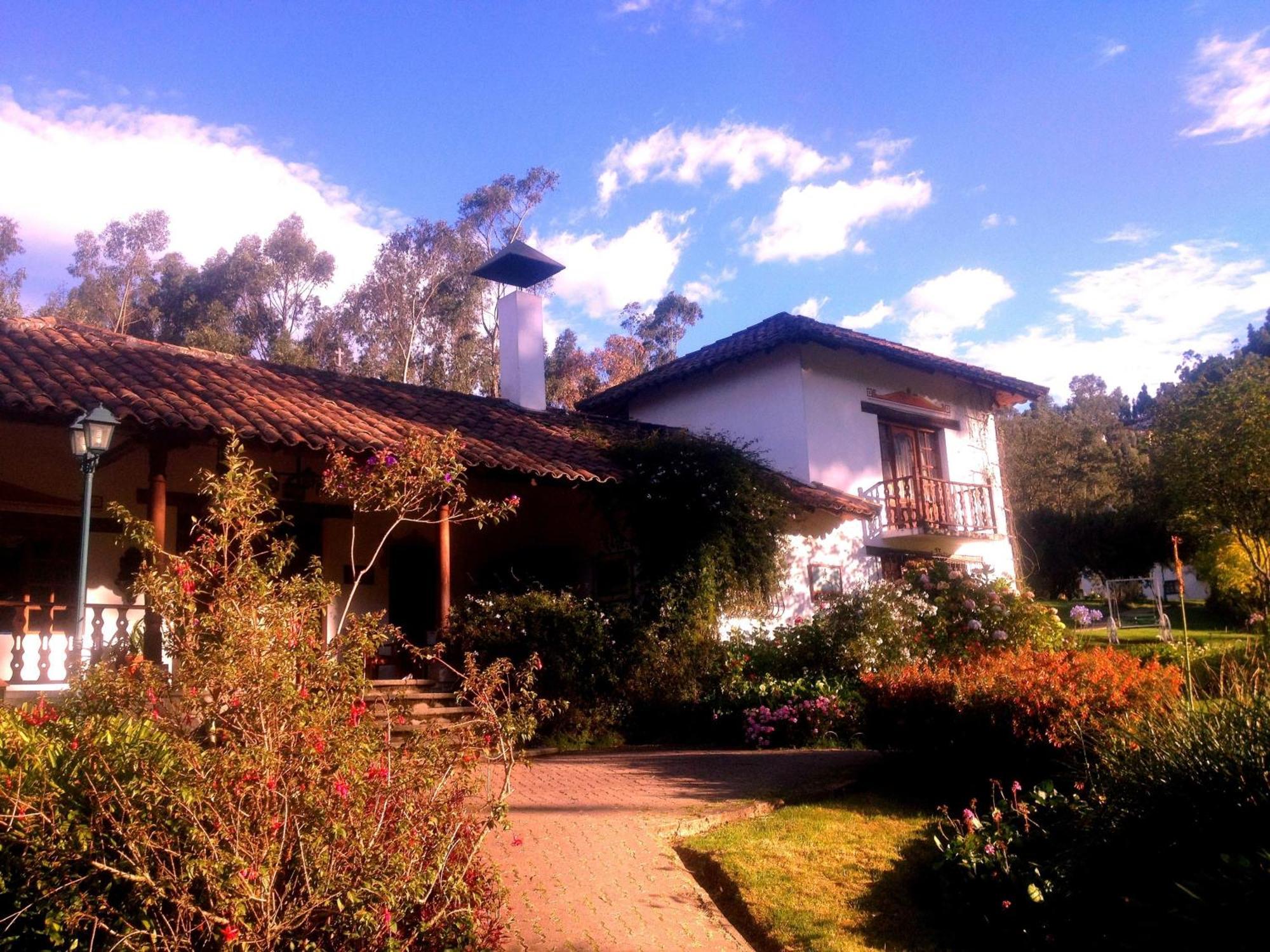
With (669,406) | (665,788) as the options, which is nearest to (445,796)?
(665,788)

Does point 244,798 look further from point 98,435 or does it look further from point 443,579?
point 443,579

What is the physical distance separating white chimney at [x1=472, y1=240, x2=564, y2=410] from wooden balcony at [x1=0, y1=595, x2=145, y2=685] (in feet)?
23.9

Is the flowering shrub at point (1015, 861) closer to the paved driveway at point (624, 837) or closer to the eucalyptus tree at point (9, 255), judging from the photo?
the paved driveway at point (624, 837)

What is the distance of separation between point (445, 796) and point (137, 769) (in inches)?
45.3

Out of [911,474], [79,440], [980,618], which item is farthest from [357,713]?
[911,474]

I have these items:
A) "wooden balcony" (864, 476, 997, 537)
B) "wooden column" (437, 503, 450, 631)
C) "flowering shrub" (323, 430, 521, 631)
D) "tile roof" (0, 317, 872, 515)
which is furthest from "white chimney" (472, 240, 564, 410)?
"flowering shrub" (323, 430, 521, 631)

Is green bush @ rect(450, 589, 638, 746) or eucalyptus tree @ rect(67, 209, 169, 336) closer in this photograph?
green bush @ rect(450, 589, 638, 746)

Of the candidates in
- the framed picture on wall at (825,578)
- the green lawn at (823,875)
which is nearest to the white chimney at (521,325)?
the framed picture on wall at (825,578)

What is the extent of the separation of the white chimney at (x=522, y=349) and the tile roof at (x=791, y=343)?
308cm

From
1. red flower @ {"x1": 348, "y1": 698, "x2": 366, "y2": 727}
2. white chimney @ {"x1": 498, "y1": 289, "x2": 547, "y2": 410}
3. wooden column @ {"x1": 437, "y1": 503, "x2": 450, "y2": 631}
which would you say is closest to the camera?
red flower @ {"x1": 348, "y1": 698, "x2": 366, "y2": 727}

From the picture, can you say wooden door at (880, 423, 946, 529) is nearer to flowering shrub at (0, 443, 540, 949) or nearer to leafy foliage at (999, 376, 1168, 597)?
flowering shrub at (0, 443, 540, 949)

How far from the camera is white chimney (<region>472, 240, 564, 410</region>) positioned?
15984 millimetres

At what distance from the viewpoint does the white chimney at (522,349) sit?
628 inches

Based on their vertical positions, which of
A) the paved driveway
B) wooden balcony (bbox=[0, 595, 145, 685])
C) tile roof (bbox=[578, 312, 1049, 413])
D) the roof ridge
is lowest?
the paved driveway
